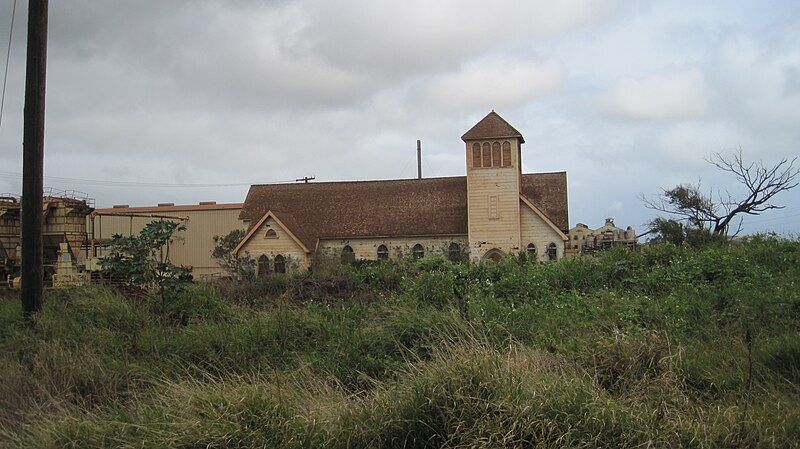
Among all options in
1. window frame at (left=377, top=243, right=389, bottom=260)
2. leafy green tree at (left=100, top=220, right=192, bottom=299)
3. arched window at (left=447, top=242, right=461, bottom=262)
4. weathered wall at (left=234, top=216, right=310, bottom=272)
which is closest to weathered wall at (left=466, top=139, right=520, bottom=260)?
arched window at (left=447, top=242, right=461, bottom=262)

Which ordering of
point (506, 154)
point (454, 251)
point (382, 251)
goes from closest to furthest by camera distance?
point (454, 251) < point (382, 251) < point (506, 154)

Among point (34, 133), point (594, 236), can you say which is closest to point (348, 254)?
point (594, 236)

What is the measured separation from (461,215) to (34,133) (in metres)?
33.5

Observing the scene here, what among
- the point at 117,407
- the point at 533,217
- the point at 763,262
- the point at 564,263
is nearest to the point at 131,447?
the point at 117,407

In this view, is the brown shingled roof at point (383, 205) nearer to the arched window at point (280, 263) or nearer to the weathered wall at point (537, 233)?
the weathered wall at point (537, 233)

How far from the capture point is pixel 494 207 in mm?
43750

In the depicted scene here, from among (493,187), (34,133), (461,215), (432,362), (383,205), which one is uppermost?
(493,187)

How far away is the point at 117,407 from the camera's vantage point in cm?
858

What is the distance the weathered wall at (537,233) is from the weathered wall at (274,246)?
511 inches

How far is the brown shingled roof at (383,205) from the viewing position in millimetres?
44031

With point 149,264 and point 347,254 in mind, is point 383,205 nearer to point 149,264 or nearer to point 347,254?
point 347,254

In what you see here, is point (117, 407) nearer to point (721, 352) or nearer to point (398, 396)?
point (398, 396)

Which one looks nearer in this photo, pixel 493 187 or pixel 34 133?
pixel 34 133

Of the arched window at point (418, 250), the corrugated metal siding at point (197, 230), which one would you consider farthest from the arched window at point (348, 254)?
the corrugated metal siding at point (197, 230)
